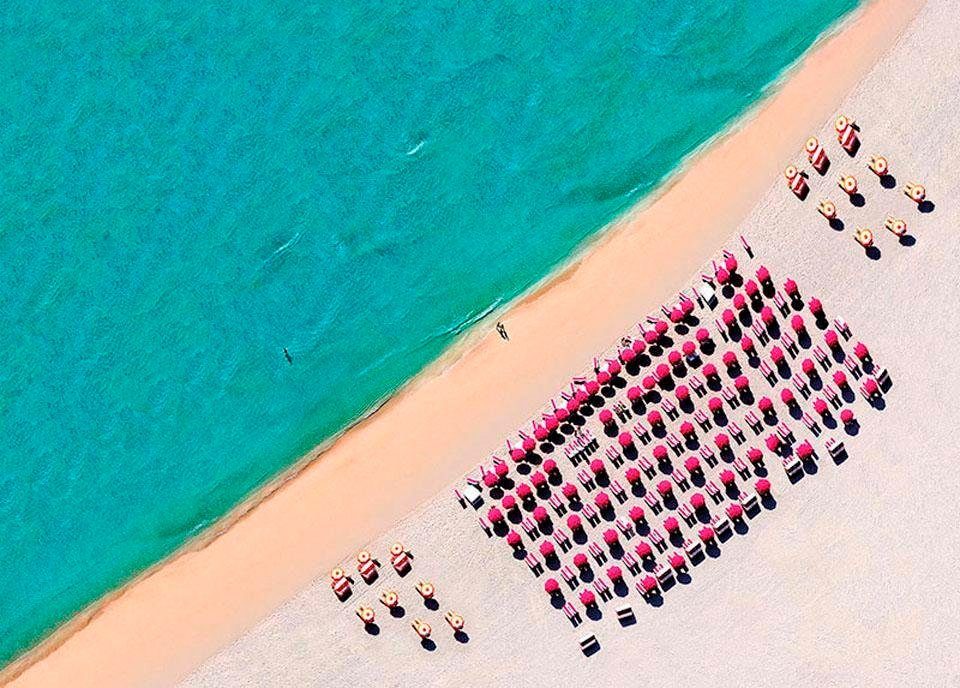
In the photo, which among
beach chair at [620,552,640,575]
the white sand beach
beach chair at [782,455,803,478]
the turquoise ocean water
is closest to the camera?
the white sand beach

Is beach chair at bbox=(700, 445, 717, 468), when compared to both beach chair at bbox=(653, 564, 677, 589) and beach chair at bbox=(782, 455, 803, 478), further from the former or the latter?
beach chair at bbox=(653, 564, 677, 589)

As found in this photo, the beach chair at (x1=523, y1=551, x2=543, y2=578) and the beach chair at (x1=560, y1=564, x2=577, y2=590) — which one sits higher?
the beach chair at (x1=523, y1=551, x2=543, y2=578)

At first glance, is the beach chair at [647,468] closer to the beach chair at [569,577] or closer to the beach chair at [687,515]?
the beach chair at [687,515]

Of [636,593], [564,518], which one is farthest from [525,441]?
[636,593]

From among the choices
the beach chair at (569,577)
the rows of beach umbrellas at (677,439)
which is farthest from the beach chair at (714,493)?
the beach chair at (569,577)

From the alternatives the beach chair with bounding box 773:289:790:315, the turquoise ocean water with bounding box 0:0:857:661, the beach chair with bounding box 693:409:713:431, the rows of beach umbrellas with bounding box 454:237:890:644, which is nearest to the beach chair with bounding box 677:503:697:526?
the rows of beach umbrellas with bounding box 454:237:890:644
